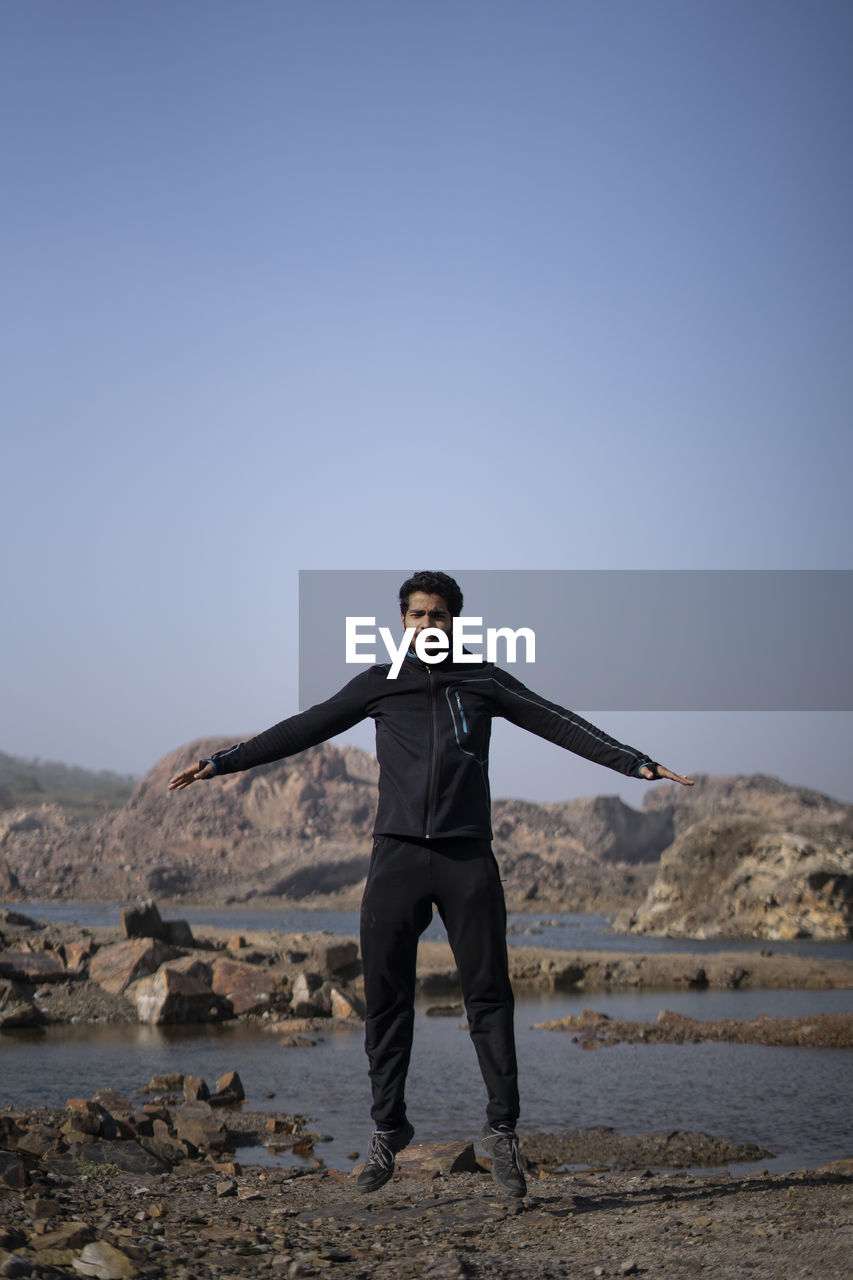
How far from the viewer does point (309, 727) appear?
188 inches

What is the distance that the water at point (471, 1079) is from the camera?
8922 mm

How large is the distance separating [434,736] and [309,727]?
0.59 meters

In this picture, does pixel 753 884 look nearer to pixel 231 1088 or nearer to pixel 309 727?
pixel 231 1088

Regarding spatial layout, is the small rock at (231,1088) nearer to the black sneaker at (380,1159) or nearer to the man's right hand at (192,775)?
the black sneaker at (380,1159)

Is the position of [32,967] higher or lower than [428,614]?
lower

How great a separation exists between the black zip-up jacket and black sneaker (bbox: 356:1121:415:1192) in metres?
1.32

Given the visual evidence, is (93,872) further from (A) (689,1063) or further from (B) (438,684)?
(B) (438,684)

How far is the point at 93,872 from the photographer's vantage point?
113 meters

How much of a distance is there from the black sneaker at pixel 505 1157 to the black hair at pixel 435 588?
2.23 m

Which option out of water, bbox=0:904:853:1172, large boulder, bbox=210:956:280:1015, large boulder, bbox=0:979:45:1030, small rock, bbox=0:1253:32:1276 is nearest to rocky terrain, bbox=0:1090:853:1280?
small rock, bbox=0:1253:32:1276

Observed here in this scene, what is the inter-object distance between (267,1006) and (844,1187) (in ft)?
41.9

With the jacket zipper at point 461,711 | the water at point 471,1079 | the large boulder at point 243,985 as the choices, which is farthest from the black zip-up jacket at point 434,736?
the large boulder at point 243,985

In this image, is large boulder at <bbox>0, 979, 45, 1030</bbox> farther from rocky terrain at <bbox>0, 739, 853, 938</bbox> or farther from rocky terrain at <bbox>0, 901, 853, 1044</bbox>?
rocky terrain at <bbox>0, 739, 853, 938</bbox>

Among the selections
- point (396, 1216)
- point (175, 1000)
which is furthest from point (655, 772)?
point (175, 1000)
